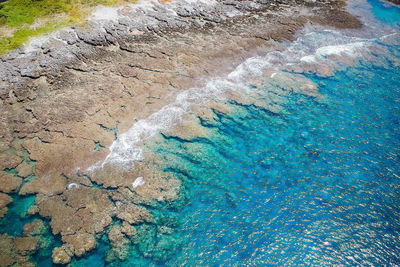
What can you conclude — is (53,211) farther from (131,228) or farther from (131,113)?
(131,113)

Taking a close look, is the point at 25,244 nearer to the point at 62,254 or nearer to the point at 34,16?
the point at 62,254

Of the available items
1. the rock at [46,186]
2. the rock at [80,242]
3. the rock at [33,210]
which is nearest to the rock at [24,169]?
the rock at [46,186]

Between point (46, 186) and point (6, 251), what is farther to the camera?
point (46, 186)

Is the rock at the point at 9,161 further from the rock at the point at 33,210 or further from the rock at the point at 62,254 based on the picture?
the rock at the point at 62,254

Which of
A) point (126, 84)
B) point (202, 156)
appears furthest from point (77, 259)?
point (126, 84)

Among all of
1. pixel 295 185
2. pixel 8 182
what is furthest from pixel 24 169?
pixel 295 185

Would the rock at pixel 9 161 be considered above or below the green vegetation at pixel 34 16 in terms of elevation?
below
